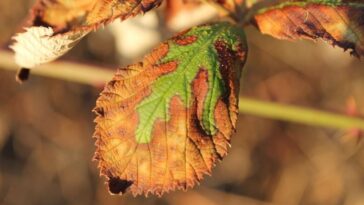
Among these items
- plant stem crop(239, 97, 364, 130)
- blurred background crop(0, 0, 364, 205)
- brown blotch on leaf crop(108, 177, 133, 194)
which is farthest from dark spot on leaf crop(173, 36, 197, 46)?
blurred background crop(0, 0, 364, 205)

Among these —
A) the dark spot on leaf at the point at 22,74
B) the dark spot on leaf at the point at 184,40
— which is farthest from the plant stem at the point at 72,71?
the dark spot on leaf at the point at 184,40

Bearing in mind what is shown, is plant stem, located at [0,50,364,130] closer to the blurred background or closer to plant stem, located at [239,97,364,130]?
plant stem, located at [239,97,364,130]

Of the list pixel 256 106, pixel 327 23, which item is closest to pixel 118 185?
pixel 327 23

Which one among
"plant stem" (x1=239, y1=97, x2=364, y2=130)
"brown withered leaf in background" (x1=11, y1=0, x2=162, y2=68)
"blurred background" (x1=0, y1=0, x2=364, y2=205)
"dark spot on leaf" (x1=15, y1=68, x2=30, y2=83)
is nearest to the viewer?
"brown withered leaf in background" (x1=11, y1=0, x2=162, y2=68)

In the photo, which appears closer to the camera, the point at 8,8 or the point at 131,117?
the point at 131,117

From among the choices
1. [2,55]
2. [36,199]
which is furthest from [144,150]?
[36,199]

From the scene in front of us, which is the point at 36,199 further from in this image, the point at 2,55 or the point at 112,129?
the point at 112,129
